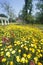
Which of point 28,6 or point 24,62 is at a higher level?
point 24,62

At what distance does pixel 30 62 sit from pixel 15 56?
0.30 m

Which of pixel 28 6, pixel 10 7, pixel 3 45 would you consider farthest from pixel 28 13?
pixel 3 45

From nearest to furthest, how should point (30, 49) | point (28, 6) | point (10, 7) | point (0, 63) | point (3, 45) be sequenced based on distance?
point (0, 63)
point (30, 49)
point (3, 45)
point (28, 6)
point (10, 7)

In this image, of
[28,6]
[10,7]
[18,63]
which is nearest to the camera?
[18,63]

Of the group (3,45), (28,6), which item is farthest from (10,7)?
(3,45)

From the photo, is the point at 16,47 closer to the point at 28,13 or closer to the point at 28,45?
the point at 28,45

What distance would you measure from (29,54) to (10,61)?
16.4 inches

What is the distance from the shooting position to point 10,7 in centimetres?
4659

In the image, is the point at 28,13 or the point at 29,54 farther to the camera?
the point at 28,13

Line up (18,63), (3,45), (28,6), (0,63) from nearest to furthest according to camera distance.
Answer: (18,63) < (0,63) < (3,45) < (28,6)

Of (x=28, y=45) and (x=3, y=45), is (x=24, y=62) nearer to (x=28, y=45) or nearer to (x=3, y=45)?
(x=28, y=45)

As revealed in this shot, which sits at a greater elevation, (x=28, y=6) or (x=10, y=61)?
(x=10, y=61)

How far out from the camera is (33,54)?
3.22m

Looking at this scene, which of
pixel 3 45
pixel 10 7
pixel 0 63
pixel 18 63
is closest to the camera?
pixel 18 63
